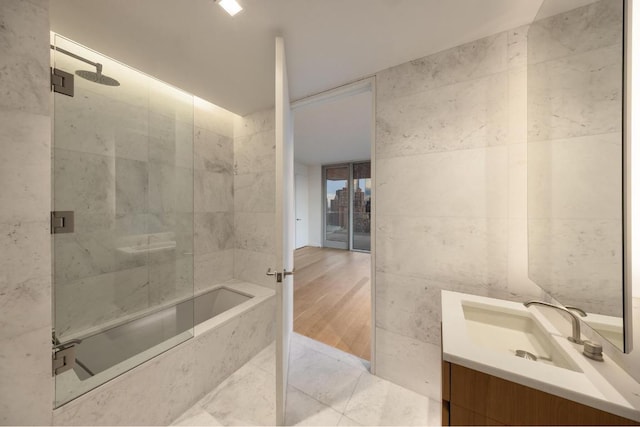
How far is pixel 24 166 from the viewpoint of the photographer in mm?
803

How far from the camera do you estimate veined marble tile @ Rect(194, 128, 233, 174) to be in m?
2.10

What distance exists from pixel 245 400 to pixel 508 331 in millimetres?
1626

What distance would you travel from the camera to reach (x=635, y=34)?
0.61 m

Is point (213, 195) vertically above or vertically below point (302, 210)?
above

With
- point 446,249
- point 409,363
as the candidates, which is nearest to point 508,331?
point 446,249

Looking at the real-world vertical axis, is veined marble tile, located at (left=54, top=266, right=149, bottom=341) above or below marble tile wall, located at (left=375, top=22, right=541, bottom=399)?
below

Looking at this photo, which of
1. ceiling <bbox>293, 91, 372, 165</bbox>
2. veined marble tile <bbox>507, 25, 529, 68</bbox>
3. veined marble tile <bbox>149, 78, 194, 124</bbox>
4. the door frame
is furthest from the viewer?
ceiling <bbox>293, 91, 372, 165</bbox>

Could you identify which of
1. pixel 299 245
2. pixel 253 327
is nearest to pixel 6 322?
pixel 253 327

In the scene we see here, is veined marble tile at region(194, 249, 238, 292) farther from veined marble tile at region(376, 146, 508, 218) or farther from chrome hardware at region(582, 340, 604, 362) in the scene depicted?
chrome hardware at region(582, 340, 604, 362)

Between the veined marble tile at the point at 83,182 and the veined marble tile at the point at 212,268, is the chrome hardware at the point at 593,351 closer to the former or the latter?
the veined marble tile at the point at 83,182

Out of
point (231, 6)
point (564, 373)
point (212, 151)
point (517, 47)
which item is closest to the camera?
point (564, 373)

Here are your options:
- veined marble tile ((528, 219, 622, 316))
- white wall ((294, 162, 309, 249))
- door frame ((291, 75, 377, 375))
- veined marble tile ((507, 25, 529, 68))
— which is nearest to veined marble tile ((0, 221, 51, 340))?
door frame ((291, 75, 377, 375))

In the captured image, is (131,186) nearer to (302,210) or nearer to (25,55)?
(25,55)

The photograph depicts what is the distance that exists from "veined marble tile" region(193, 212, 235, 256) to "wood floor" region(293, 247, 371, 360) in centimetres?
120
